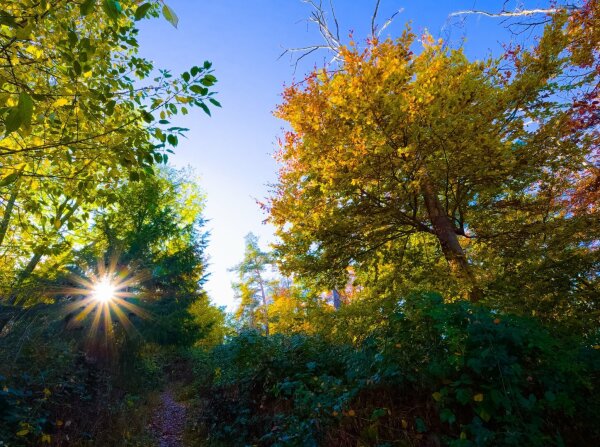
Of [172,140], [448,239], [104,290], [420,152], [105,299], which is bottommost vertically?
[172,140]

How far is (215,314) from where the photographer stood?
21.2 m

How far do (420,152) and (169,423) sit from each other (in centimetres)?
919

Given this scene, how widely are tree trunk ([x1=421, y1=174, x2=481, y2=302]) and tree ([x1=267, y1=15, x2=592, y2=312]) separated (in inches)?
0.9

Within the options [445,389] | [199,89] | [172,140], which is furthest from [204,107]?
[445,389]

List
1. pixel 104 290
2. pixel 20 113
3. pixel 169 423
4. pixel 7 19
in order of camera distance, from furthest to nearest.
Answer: pixel 104 290
pixel 169 423
pixel 7 19
pixel 20 113

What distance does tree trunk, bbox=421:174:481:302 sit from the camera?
5.66 meters

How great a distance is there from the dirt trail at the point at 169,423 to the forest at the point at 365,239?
0.39 ft

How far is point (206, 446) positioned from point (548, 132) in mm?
8871

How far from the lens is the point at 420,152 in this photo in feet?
19.0

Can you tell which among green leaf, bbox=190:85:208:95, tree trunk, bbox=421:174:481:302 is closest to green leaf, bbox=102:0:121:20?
green leaf, bbox=190:85:208:95

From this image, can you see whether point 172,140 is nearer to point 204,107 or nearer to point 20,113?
point 204,107

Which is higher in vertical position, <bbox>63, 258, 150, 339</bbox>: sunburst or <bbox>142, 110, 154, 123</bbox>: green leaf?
<bbox>63, 258, 150, 339</bbox>: sunburst

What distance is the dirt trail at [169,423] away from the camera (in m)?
6.65

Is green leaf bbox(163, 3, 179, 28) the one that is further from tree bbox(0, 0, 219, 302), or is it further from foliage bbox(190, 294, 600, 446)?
foliage bbox(190, 294, 600, 446)
